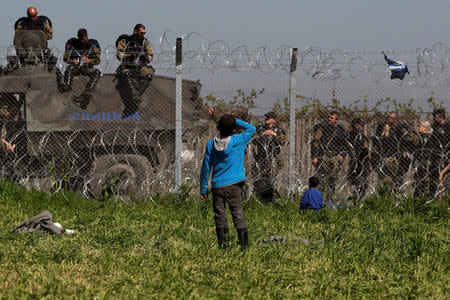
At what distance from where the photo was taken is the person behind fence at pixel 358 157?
1061 centimetres

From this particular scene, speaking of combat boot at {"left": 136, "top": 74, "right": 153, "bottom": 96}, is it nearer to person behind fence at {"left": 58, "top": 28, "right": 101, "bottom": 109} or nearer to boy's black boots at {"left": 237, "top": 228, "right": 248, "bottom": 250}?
person behind fence at {"left": 58, "top": 28, "right": 101, "bottom": 109}

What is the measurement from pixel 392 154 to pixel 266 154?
6.51 ft

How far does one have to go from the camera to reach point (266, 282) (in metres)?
5.49

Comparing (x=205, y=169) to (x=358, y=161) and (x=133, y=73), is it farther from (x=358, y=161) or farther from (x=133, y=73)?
(x=133, y=73)

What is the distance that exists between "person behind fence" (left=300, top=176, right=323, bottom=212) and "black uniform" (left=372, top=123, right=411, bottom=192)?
47.6 inches

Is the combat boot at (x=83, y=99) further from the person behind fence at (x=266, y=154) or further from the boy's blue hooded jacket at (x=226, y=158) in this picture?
the boy's blue hooded jacket at (x=226, y=158)

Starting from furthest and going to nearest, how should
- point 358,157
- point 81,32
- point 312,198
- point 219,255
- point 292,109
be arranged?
point 81,32 → point 358,157 → point 292,109 → point 312,198 → point 219,255

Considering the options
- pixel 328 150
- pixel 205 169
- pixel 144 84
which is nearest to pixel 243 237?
pixel 205 169

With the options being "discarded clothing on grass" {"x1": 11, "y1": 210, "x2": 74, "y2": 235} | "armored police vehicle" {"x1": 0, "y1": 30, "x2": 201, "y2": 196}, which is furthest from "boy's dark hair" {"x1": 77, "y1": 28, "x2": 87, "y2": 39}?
"discarded clothing on grass" {"x1": 11, "y1": 210, "x2": 74, "y2": 235}

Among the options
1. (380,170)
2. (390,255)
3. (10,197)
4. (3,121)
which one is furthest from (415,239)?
(3,121)

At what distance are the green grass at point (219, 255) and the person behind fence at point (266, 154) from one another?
1.36 feet

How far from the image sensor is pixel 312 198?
32.7 feet

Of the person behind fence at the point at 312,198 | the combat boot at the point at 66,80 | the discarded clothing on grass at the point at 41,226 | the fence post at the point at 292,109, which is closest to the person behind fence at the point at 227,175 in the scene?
the discarded clothing on grass at the point at 41,226

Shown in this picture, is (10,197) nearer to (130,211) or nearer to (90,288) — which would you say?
(130,211)
